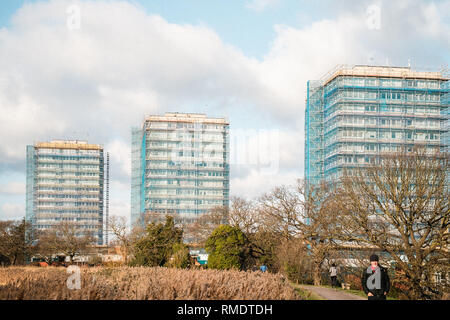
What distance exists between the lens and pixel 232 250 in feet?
80.4

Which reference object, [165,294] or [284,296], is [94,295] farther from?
[284,296]

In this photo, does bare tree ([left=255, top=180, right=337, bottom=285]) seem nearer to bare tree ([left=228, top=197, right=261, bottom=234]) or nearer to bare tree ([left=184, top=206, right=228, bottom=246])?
bare tree ([left=228, top=197, right=261, bottom=234])

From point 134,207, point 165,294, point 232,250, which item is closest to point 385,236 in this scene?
point 232,250

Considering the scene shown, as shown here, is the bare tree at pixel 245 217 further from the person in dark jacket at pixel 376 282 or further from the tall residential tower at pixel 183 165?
the tall residential tower at pixel 183 165

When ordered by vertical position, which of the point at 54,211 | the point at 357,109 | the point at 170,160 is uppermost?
the point at 357,109

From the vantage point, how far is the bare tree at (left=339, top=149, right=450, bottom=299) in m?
20.7

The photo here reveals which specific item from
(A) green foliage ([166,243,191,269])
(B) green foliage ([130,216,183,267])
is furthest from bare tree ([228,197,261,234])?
(A) green foliage ([166,243,191,269])

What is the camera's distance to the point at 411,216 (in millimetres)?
21984

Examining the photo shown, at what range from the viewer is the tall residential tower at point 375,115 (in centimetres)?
7288

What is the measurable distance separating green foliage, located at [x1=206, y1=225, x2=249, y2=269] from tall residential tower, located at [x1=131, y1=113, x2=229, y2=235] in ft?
209

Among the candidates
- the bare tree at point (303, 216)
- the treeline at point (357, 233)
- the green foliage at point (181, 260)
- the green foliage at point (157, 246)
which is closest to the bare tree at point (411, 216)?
the treeline at point (357, 233)

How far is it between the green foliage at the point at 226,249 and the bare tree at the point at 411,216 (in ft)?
17.2

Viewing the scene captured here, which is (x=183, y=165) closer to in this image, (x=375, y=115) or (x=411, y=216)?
(x=375, y=115)
